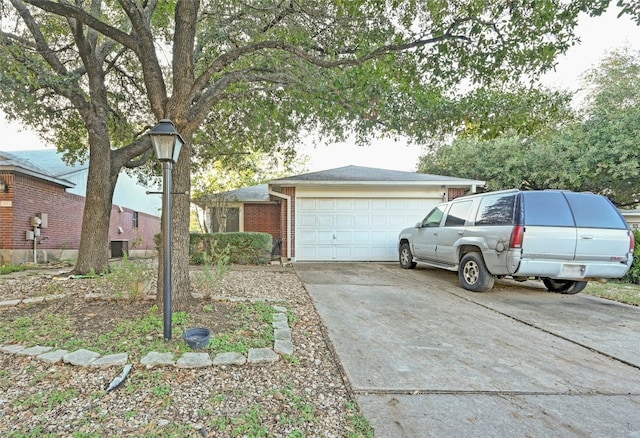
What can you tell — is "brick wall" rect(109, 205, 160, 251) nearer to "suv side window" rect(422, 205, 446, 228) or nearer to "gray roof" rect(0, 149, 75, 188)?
"gray roof" rect(0, 149, 75, 188)

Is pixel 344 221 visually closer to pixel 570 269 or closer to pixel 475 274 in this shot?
pixel 475 274

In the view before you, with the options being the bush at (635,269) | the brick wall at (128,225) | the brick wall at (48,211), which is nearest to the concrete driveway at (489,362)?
the bush at (635,269)

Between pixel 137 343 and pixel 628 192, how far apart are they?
1558 centimetres

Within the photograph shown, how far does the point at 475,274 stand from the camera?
17.8 feet

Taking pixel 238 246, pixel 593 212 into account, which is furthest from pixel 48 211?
pixel 593 212

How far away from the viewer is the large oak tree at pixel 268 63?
3.73 metres

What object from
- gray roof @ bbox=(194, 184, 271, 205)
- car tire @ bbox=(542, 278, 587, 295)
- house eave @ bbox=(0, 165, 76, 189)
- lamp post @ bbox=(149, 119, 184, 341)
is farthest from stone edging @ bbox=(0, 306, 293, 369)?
gray roof @ bbox=(194, 184, 271, 205)

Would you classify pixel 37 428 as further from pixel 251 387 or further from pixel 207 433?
pixel 251 387

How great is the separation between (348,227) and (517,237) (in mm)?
5423

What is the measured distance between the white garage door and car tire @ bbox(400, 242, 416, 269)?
3.87ft

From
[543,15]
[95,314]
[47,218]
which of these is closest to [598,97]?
[543,15]

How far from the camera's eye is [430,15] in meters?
4.21

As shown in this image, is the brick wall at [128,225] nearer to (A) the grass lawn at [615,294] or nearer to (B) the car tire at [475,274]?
(B) the car tire at [475,274]

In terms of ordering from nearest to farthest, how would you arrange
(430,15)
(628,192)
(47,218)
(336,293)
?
(430,15)
(336,293)
(47,218)
(628,192)
